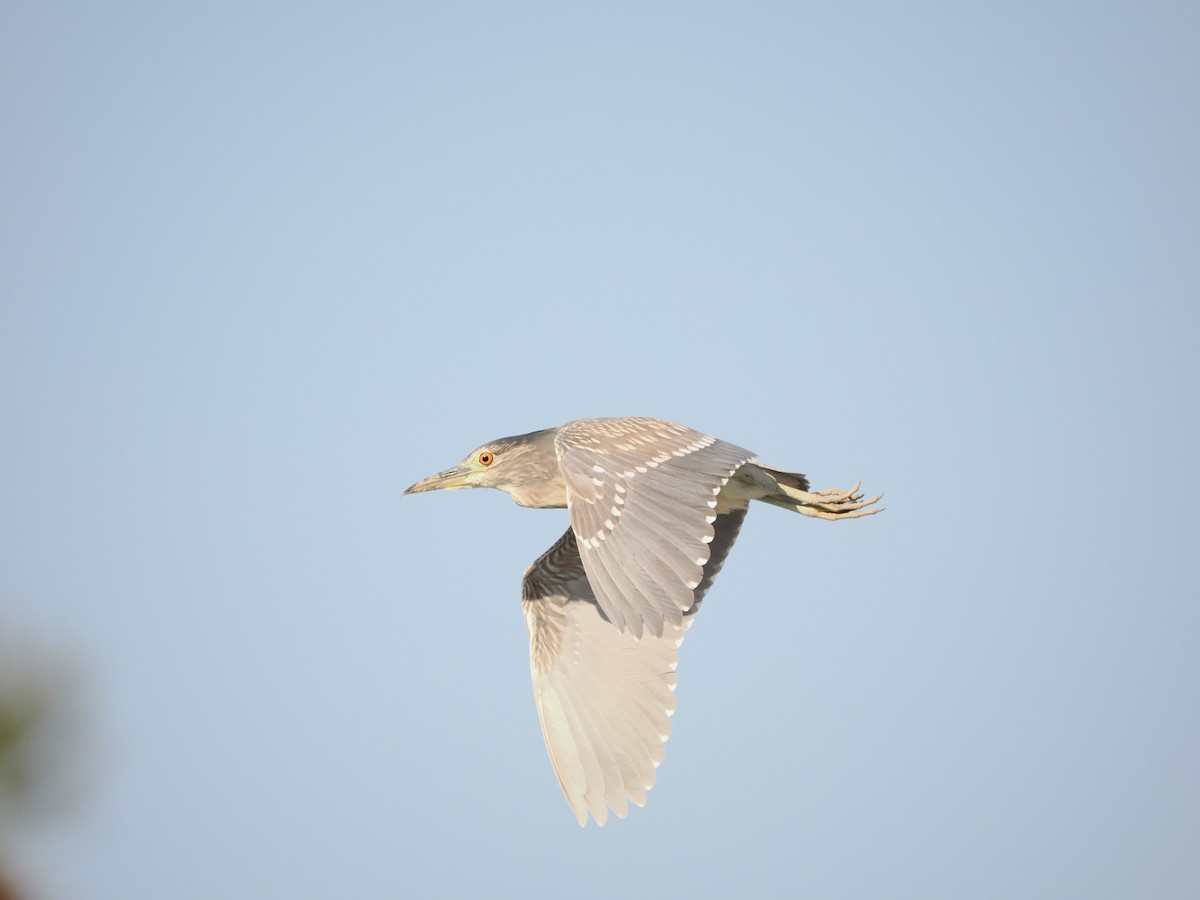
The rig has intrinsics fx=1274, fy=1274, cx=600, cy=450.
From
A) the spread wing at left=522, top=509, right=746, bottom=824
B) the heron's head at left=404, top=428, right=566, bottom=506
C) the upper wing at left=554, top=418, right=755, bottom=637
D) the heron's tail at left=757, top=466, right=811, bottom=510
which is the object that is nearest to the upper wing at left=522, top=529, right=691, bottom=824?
the spread wing at left=522, top=509, right=746, bottom=824

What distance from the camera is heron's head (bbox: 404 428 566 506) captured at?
8898 millimetres

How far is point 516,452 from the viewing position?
356 inches

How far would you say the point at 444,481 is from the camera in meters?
9.34


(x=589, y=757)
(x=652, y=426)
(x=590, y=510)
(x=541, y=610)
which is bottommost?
(x=589, y=757)

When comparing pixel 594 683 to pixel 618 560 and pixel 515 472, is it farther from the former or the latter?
pixel 618 560

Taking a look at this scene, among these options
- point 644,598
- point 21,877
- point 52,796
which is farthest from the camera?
point 644,598

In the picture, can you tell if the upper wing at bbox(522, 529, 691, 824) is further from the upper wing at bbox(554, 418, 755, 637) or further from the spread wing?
the upper wing at bbox(554, 418, 755, 637)

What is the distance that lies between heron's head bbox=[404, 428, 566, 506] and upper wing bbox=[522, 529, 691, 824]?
0.46 m

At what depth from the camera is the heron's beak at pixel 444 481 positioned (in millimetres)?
9297

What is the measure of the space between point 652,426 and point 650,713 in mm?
2193

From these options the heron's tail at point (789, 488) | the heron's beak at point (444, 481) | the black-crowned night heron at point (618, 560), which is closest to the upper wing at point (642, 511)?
the black-crowned night heron at point (618, 560)

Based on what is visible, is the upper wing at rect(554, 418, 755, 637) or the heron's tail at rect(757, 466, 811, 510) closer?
the upper wing at rect(554, 418, 755, 637)

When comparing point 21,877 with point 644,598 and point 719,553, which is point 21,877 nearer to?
point 644,598

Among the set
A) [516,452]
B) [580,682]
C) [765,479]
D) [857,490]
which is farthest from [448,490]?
[857,490]
